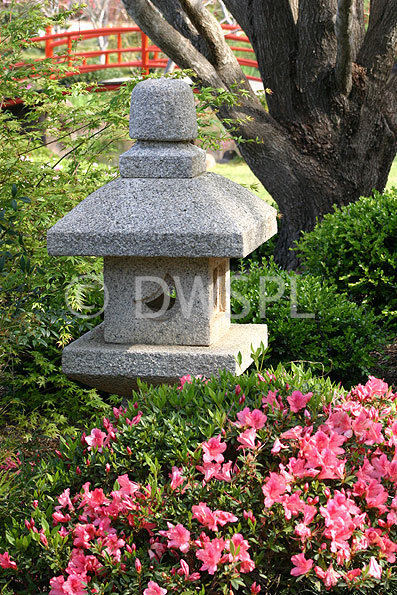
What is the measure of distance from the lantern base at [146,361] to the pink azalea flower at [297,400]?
650mm

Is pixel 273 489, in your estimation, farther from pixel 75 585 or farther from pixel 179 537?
pixel 75 585

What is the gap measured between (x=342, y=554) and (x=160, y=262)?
1.42 metres

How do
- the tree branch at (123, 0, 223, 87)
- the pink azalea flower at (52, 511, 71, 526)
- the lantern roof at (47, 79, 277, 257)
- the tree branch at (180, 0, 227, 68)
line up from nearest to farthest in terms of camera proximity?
the pink azalea flower at (52, 511, 71, 526) < the lantern roof at (47, 79, 277, 257) < the tree branch at (123, 0, 223, 87) < the tree branch at (180, 0, 227, 68)

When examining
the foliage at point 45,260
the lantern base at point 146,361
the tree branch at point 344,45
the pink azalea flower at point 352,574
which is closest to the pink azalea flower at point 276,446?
the pink azalea flower at point 352,574

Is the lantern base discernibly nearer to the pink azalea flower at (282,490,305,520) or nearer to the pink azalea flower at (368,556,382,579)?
the pink azalea flower at (282,490,305,520)

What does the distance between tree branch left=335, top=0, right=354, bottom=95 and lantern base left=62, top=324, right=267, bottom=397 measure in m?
3.51

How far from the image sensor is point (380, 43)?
651 cm

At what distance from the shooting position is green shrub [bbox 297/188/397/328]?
17.6 feet

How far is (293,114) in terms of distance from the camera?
6715 millimetres

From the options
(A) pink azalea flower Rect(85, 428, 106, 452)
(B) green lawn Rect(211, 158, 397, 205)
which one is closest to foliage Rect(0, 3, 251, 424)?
(A) pink azalea flower Rect(85, 428, 106, 452)

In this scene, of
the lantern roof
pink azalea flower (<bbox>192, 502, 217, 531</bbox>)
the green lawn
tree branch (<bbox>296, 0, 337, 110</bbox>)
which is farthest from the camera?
the green lawn

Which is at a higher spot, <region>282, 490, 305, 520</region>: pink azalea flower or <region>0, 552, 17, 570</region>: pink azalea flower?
<region>282, 490, 305, 520</region>: pink azalea flower

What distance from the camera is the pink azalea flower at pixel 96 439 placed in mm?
2295

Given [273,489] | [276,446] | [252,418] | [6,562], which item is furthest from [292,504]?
[6,562]
